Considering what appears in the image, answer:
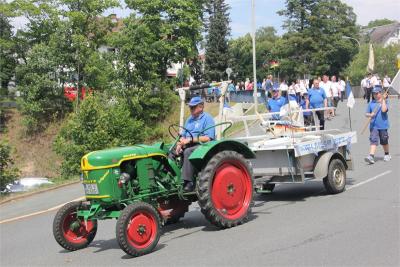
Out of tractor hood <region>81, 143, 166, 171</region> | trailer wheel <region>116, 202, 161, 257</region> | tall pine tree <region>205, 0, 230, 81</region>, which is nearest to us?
trailer wheel <region>116, 202, 161, 257</region>

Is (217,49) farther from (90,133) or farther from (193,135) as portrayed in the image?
(193,135)

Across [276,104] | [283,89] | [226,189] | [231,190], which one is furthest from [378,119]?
[283,89]

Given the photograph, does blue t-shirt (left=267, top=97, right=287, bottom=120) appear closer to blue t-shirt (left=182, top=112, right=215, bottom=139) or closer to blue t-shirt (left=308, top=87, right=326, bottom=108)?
blue t-shirt (left=308, top=87, right=326, bottom=108)

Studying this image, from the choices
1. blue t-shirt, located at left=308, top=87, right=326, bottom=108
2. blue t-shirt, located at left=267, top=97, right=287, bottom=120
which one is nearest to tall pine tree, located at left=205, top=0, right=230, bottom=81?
blue t-shirt, located at left=308, top=87, right=326, bottom=108

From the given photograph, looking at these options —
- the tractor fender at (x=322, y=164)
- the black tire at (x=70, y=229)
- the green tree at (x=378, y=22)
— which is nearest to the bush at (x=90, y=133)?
the tractor fender at (x=322, y=164)

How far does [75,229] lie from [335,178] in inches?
191

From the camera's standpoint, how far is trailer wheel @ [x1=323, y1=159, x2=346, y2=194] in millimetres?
10016

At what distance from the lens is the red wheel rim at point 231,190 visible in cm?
793

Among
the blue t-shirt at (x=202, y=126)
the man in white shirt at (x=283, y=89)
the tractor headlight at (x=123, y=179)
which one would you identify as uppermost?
the man in white shirt at (x=283, y=89)

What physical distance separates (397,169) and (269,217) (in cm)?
498

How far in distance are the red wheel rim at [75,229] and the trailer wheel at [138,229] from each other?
0.92 m

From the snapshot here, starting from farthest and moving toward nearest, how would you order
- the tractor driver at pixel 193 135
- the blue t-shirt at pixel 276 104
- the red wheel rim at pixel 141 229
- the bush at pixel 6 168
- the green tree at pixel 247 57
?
the green tree at pixel 247 57 → the bush at pixel 6 168 → the blue t-shirt at pixel 276 104 → the tractor driver at pixel 193 135 → the red wheel rim at pixel 141 229

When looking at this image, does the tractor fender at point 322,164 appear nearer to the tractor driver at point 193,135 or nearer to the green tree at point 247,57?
the tractor driver at point 193,135

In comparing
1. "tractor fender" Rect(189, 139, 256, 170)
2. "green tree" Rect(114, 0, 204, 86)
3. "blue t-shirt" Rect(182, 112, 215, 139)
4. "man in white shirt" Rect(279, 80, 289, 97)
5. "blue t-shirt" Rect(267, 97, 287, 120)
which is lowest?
"tractor fender" Rect(189, 139, 256, 170)
